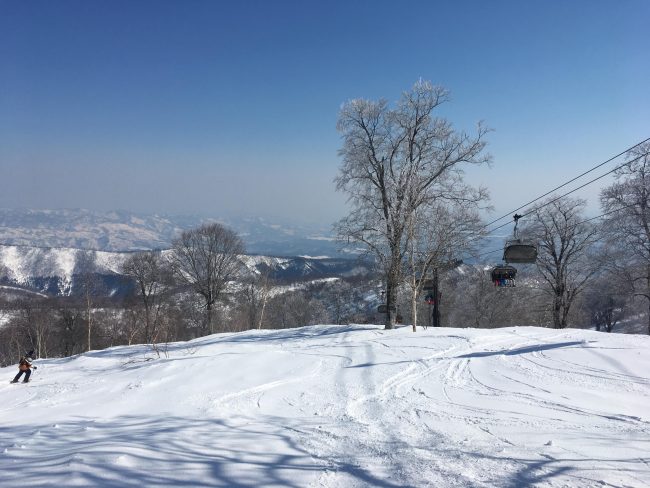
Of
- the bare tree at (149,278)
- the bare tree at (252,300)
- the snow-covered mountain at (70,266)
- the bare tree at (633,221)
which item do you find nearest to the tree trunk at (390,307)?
the bare tree at (633,221)

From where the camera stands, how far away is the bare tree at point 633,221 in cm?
1748

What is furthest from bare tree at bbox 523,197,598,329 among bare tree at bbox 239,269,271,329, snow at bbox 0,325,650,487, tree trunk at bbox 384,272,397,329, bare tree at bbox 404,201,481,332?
bare tree at bbox 239,269,271,329

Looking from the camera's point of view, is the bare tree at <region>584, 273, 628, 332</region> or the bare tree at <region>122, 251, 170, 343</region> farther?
the bare tree at <region>122, 251, 170, 343</region>

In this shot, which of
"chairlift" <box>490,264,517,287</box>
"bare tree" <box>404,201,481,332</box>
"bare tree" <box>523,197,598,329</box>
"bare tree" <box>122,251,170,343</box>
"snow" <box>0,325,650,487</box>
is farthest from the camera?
"bare tree" <box>122,251,170,343</box>

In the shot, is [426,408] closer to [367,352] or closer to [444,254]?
[367,352]

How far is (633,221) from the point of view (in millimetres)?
18172

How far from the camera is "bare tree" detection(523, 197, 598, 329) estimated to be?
867 inches

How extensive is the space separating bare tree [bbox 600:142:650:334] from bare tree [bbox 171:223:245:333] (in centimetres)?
2550

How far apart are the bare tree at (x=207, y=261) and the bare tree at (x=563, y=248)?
22.1 m

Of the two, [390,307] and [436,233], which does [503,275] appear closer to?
[436,233]

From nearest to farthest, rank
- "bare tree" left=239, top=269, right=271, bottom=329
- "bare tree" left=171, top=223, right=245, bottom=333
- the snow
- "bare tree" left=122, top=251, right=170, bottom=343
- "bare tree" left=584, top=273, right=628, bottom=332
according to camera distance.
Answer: the snow, "bare tree" left=171, top=223, right=245, bottom=333, "bare tree" left=584, top=273, right=628, bottom=332, "bare tree" left=122, top=251, right=170, bottom=343, "bare tree" left=239, top=269, right=271, bottom=329

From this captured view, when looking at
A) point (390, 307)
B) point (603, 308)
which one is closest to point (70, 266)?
point (390, 307)

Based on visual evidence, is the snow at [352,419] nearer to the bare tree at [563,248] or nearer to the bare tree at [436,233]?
the bare tree at [436,233]

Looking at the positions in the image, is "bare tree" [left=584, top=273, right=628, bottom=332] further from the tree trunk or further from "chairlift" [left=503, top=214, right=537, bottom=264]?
the tree trunk
